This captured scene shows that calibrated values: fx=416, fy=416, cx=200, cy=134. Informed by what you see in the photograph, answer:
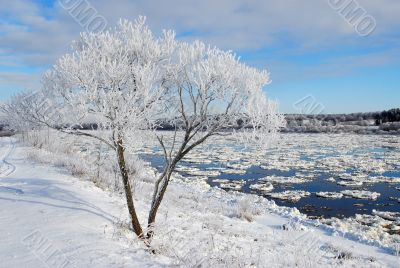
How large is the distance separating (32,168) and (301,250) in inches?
483

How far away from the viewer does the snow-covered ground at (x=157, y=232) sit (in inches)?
266

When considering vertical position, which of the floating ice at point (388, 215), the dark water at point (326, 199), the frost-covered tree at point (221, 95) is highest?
the frost-covered tree at point (221, 95)

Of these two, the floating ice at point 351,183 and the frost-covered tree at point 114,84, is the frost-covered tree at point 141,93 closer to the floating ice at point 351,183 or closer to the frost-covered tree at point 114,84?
the frost-covered tree at point 114,84

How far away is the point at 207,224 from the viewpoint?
1141cm

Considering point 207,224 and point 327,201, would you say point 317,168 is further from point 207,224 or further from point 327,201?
point 207,224

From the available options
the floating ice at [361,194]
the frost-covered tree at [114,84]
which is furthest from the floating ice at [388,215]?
the frost-covered tree at [114,84]

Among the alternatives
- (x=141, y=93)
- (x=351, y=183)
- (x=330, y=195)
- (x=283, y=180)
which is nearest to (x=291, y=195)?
(x=330, y=195)

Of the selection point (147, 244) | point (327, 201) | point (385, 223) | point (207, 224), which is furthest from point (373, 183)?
point (147, 244)

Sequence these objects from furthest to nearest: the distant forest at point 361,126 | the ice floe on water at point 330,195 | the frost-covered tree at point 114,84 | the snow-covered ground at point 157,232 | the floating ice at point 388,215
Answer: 1. the distant forest at point 361,126
2. the ice floe on water at point 330,195
3. the floating ice at point 388,215
4. the frost-covered tree at point 114,84
5. the snow-covered ground at point 157,232

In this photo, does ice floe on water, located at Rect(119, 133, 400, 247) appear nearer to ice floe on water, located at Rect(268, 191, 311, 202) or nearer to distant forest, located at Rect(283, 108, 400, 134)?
ice floe on water, located at Rect(268, 191, 311, 202)

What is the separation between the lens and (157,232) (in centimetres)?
920

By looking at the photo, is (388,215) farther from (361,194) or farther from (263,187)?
(263,187)

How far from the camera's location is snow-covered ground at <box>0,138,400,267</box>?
677 cm

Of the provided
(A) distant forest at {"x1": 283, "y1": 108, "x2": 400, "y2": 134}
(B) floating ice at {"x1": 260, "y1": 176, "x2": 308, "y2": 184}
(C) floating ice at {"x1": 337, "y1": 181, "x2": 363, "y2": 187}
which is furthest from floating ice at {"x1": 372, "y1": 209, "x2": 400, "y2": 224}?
(A) distant forest at {"x1": 283, "y1": 108, "x2": 400, "y2": 134}
